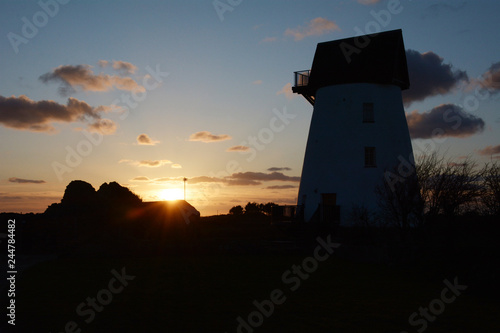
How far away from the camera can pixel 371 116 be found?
32750 millimetres

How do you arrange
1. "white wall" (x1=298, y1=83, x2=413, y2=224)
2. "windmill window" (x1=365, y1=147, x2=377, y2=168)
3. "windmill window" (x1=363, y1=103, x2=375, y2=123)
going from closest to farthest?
"white wall" (x1=298, y1=83, x2=413, y2=224) → "windmill window" (x1=365, y1=147, x2=377, y2=168) → "windmill window" (x1=363, y1=103, x2=375, y2=123)

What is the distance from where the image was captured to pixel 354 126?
3256cm

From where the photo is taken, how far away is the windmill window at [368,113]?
107ft

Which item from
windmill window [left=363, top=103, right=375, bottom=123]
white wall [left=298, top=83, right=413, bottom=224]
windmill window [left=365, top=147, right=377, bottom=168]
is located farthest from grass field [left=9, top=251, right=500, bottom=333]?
windmill window [left=363, top=103, right=375, bottom=123]

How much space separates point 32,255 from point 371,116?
21.9 metres

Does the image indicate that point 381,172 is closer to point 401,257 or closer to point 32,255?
point 401,257

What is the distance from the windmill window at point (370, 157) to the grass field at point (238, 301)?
522 inches

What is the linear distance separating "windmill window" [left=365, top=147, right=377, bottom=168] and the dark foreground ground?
11.1 m

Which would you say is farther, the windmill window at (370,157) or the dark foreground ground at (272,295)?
the windmill window at (370,157)

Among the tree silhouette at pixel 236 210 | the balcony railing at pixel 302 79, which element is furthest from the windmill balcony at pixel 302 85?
the tree silhouette at pixel 236 210

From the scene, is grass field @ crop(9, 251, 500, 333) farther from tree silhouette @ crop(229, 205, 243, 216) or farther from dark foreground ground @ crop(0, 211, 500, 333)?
tree silhouette @ crop(229, 205, 243, 216)

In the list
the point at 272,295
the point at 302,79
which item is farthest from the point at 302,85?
the point at 272,295

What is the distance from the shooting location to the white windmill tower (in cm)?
3198

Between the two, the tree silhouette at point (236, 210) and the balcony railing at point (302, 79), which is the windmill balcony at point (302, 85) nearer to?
the balcony railing at point (302, 79)
